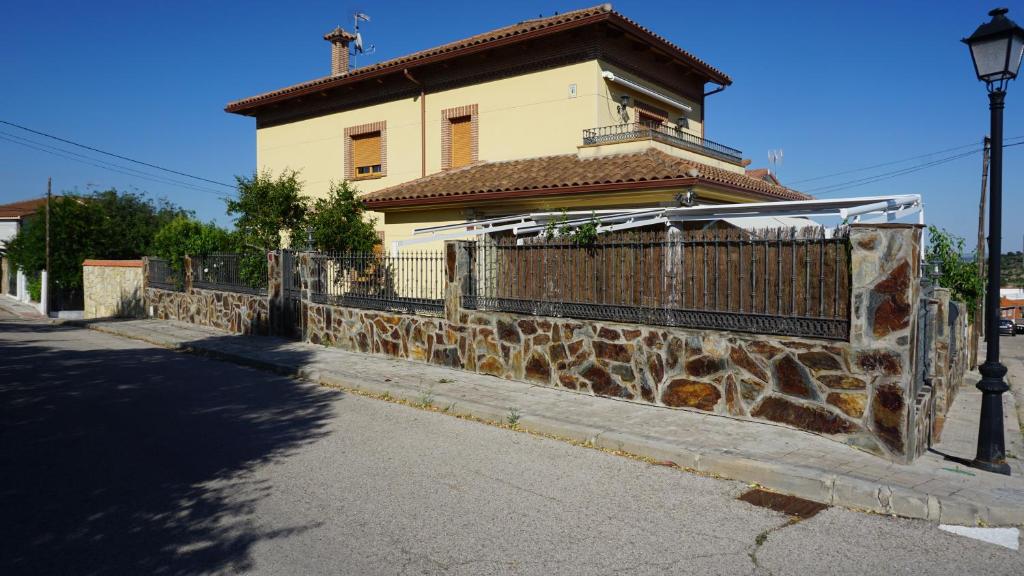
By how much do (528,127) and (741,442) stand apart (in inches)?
464

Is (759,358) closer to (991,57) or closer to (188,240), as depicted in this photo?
(991,57)

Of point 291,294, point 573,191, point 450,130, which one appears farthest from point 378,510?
point 450,130

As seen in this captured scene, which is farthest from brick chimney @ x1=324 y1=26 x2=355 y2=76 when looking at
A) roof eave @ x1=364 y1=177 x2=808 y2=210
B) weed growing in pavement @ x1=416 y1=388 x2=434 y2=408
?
weed growing in pavement @ x1=416 y1=388 x2=434 y2=408

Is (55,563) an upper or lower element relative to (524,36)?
lower

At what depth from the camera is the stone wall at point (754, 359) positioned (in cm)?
615

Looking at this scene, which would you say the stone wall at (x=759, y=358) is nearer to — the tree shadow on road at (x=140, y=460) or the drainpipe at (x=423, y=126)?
the tree shadow on road at (x=140, y=460)

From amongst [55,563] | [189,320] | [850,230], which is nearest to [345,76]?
[189,320]

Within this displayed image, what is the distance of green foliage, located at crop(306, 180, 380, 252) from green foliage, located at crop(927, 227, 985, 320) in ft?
40.4

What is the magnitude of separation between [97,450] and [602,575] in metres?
4.86

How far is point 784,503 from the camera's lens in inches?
207

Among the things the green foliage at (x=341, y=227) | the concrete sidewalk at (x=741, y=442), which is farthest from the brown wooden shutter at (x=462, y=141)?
the concrete sidewalk at (x=741, y=442)

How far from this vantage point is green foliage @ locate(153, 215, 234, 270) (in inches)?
784

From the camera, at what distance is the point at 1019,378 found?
13289 mm

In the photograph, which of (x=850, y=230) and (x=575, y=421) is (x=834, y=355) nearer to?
(x=850, y=230)
